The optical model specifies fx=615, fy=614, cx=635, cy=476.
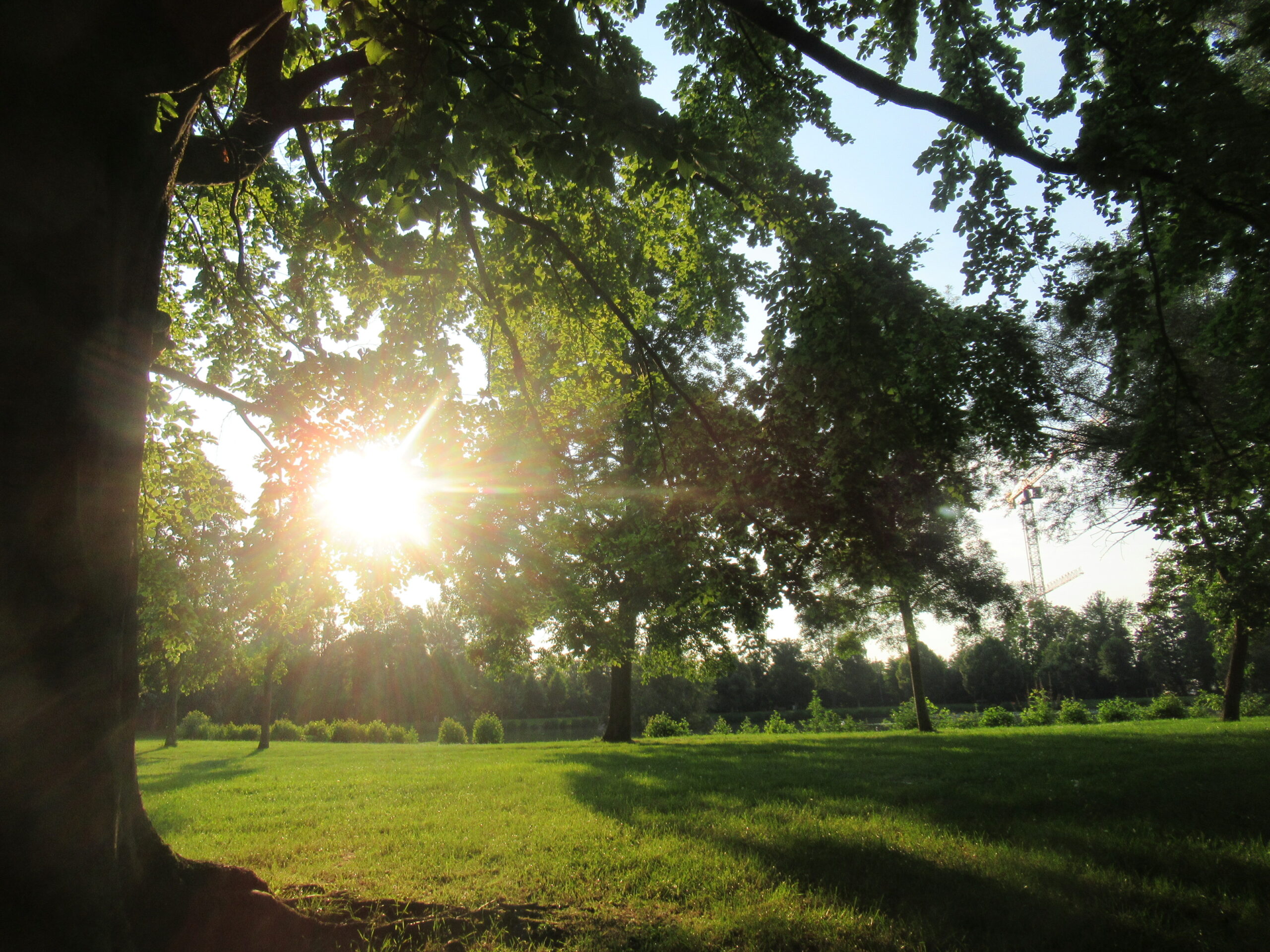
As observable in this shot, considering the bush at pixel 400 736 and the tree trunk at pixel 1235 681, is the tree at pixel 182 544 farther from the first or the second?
the tree trunk at pixel 1235 681

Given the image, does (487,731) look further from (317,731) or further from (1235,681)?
(1235,681)

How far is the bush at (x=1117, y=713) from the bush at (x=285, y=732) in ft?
133

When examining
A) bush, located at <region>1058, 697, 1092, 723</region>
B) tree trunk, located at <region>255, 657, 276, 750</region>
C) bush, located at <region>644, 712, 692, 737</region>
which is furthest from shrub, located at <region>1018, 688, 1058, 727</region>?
tree trunk, located at <region>255, 657, 276, 750</region>

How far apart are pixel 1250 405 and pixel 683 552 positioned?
669 cm

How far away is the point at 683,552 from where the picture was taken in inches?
309

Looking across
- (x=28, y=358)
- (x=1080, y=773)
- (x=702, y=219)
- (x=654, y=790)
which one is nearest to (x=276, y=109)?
(x=28, y=358)

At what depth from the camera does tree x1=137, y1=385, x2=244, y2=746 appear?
8.16 metres

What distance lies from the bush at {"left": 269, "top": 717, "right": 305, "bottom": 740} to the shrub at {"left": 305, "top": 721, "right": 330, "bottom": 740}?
0.28 m

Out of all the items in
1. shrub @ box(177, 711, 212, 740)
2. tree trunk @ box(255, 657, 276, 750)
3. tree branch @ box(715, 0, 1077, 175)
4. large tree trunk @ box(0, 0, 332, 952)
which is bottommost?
shrub @ box(177, 711, 212, 740)

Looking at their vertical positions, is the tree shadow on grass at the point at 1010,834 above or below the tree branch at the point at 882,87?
below

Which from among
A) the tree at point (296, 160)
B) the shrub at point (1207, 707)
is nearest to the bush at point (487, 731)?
the tree at point (296, 160)

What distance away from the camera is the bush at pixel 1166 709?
93.3 feet

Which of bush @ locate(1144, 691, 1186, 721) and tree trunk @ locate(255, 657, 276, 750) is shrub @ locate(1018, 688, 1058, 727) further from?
tree trunk @ locate(255, 657, 276, 750)

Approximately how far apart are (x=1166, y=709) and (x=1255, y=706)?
203 inches
